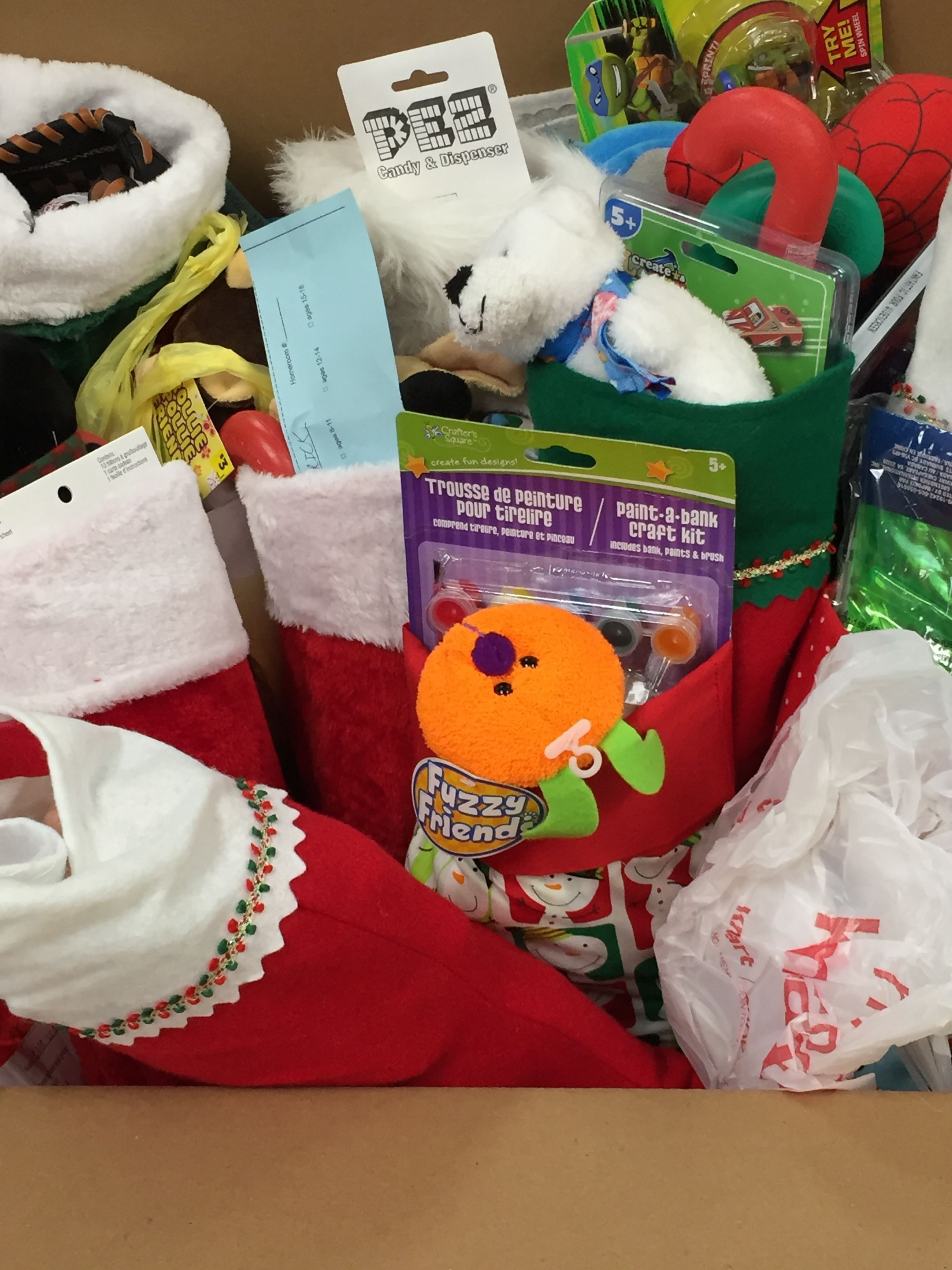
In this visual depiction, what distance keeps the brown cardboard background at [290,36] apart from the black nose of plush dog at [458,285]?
0.24 metres

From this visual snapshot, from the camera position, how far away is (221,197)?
649 millimetres

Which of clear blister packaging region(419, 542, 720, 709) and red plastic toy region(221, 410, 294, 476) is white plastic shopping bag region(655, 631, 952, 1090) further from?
red plastic toy region(221, 410, 294, 476)

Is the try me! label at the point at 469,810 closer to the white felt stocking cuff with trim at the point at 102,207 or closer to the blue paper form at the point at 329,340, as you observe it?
the blue paper form at the point at 329,340

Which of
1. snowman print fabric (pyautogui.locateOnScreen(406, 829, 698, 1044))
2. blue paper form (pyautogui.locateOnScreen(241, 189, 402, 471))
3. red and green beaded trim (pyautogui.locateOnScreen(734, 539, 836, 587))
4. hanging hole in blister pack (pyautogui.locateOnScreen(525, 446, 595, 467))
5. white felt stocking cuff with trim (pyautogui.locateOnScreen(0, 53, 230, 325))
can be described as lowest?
snowman print fabric (pyautogui.locateOnScreen(406, 829, 698, 1044))

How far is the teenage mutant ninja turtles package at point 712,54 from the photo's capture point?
0.63 meters

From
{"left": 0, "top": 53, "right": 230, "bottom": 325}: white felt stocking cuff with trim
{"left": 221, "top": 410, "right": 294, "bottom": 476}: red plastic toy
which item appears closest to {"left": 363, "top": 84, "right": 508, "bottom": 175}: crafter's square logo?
{"left": 0, "top": 53, "right": 230, "bottom": 325}: white felt stocking cuff with trim

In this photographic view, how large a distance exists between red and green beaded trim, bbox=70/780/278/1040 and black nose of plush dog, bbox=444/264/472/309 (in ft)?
0.99

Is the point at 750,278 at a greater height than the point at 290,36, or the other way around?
the point at 290,36

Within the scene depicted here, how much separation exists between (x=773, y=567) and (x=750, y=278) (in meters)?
0.15

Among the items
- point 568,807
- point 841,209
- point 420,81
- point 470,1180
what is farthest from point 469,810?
point 420,81

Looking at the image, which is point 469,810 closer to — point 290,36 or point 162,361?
point 162,361

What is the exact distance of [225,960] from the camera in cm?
40

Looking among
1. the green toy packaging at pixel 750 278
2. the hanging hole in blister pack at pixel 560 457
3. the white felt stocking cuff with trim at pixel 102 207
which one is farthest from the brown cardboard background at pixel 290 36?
the hanging hole in blister pack at pixel 560 457

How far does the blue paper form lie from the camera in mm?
602
